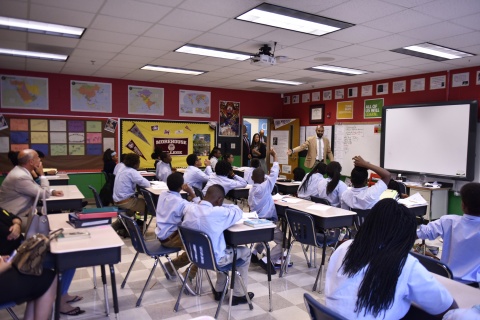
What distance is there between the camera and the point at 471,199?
2.56 m

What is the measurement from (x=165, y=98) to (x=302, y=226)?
6.54 meters

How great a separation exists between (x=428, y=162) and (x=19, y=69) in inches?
336

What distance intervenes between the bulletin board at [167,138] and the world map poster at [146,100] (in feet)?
0.83

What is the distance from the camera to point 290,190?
6488 millimetres

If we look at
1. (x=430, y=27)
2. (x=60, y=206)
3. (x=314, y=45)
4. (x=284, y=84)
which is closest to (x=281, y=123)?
(x=284, y=84)

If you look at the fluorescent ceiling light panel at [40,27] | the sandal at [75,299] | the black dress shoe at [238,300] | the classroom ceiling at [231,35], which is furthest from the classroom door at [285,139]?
the sandal at [75,299]

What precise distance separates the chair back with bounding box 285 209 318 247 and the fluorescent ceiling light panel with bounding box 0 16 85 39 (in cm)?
354

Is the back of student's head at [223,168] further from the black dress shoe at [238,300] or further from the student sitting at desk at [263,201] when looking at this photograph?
the black dress shoe at [238,300]

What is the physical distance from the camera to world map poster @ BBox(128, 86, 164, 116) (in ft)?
29.8

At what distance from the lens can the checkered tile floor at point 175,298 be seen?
3307 mm

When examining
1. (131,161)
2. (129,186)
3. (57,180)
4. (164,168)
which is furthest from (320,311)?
(164,168)

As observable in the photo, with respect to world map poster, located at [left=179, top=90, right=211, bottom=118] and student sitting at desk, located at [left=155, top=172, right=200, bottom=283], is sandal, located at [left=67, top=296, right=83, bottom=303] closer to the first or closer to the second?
student sitting at desk, located at [left=155, top=172, right=200, bottom=283]

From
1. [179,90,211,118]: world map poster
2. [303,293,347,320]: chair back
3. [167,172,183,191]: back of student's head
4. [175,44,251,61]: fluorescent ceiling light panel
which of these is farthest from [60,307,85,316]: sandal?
[179,90,211,118]: world map poster

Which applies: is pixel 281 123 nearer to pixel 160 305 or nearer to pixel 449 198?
pixel 449 198
